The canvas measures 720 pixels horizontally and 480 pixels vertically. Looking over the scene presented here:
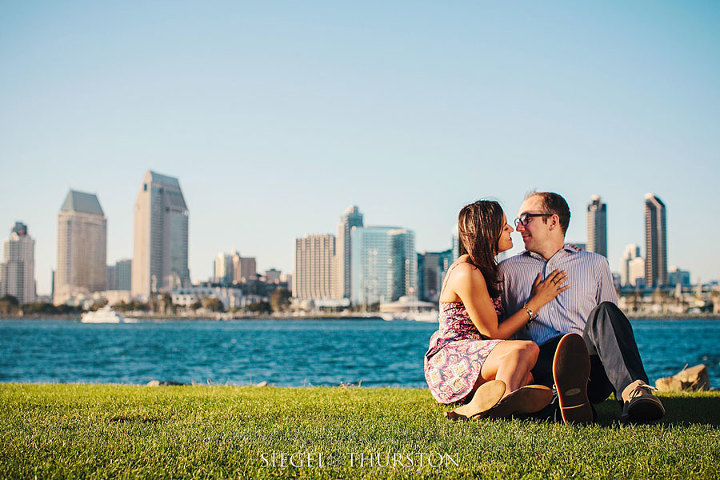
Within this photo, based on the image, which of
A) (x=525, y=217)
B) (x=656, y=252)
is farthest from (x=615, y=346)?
(x=656, y=252)

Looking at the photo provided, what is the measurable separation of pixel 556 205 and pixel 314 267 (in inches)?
7188

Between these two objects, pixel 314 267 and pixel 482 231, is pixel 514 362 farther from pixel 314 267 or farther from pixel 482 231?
pixel 314 267

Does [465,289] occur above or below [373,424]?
above

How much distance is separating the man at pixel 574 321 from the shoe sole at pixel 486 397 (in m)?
0.35

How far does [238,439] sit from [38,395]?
3569mm

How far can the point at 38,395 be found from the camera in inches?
247

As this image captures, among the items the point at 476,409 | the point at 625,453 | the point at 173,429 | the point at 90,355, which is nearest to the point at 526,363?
the point at 476,409

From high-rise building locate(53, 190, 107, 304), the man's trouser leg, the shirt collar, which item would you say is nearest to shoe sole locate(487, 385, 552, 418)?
the man's trouser leg

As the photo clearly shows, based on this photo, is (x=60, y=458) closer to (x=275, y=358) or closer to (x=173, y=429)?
(x=173, y=429)

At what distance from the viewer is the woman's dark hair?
447 centimetres

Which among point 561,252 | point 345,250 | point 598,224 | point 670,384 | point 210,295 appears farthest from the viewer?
point 345,250

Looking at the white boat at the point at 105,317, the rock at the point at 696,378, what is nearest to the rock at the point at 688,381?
the rock at the point at 696,378

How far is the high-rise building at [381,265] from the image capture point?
163375 millimetres

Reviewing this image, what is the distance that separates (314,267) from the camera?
187 meters
